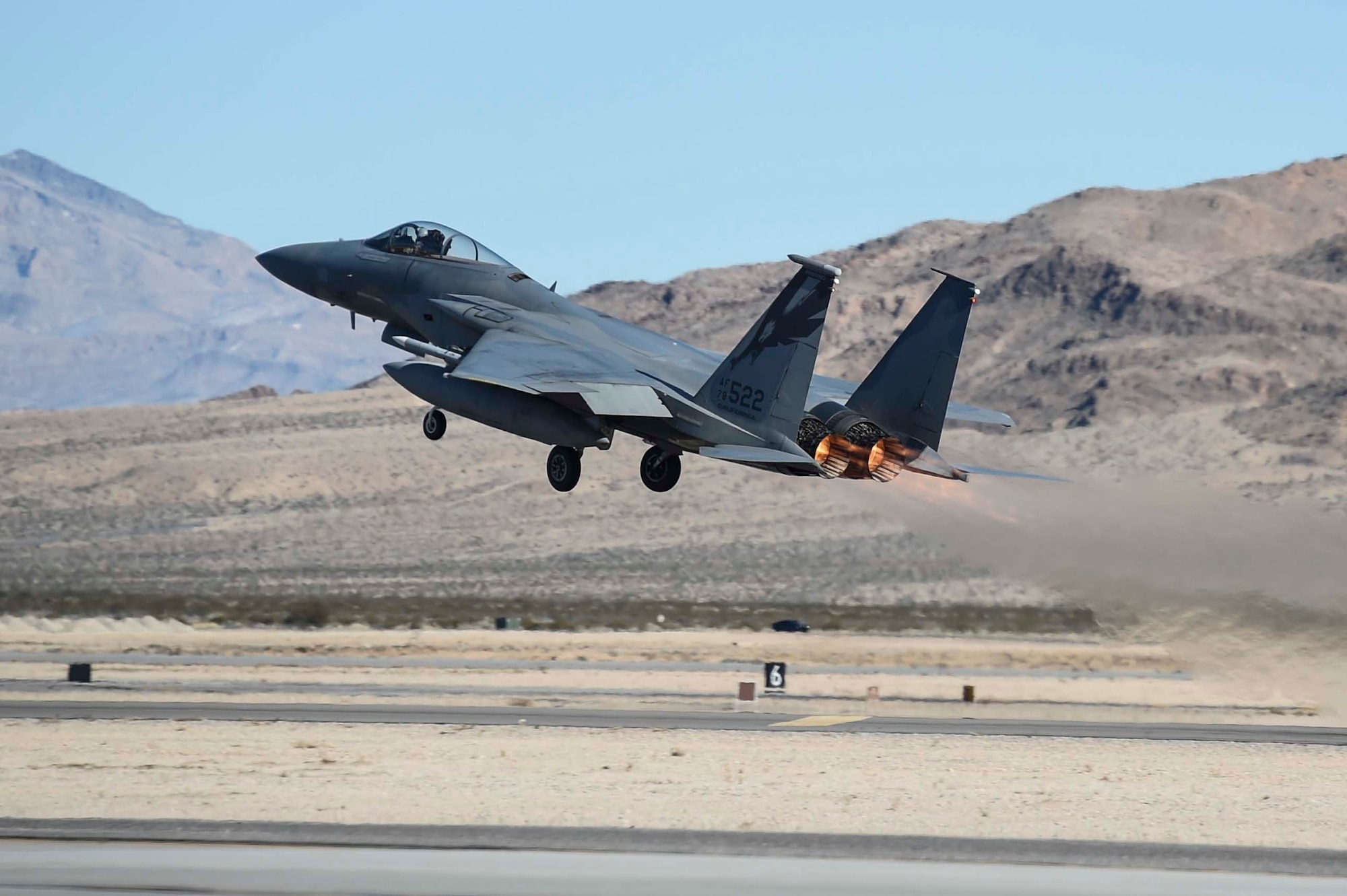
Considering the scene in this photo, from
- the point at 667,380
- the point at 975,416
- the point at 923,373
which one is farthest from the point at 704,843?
the point at 975,416

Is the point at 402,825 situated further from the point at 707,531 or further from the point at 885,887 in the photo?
the point at 707,531

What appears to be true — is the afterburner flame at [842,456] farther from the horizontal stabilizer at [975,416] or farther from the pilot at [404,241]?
the pilot at [404,241]

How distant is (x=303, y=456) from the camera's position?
104125 mm

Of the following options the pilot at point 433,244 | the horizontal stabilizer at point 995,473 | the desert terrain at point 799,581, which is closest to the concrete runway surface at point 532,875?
the desert terrain at point 799,581

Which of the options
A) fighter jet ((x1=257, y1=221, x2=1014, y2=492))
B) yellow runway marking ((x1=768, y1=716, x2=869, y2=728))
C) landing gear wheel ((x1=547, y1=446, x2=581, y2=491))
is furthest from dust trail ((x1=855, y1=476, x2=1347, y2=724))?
landing gear wheel ((x1=547, y1=446, x2=581, y2=491))

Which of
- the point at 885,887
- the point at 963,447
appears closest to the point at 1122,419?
the point at 963,447

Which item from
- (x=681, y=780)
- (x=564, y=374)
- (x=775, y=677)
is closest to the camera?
(x=681, y=780)

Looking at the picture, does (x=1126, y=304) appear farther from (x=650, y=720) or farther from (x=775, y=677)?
(x=650, y=720)

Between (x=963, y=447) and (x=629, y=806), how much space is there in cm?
7467

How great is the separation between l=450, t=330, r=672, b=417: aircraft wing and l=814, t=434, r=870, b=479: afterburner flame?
2687mm

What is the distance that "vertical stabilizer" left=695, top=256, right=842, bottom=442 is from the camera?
2584 cm

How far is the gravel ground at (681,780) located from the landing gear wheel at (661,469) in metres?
4.77

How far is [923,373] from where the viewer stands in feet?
89.1

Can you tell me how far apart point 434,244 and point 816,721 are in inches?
507
